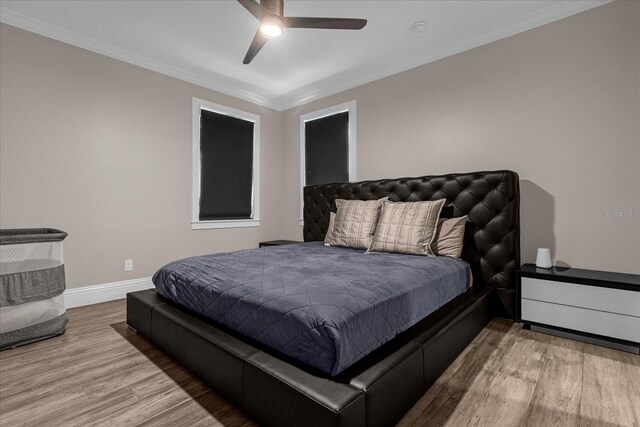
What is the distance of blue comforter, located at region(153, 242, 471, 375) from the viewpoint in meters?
1.22

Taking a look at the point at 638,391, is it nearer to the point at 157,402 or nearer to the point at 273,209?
the point at 157,402

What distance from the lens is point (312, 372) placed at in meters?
1.21

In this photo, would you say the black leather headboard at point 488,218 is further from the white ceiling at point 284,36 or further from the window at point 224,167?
the window at point 224,167

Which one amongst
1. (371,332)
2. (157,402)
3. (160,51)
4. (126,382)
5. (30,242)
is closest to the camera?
(371,332)

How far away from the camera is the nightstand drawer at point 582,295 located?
2.03 metres

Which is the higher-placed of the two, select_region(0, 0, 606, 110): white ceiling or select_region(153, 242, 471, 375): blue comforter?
select_region(0, 0, 606, 110): white ceiling

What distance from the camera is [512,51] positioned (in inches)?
113

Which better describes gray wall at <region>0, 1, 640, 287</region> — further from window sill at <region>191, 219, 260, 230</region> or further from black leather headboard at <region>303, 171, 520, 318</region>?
black leather headboard at <region>303, 171, 520, 318</region>

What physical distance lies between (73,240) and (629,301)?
15.0 ft

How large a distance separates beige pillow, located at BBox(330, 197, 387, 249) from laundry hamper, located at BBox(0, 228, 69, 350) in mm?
2315

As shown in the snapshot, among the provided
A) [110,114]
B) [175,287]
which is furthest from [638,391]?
[110,114]

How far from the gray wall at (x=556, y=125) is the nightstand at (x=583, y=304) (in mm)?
385

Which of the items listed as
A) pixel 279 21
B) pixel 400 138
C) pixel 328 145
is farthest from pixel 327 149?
pixel 279 21

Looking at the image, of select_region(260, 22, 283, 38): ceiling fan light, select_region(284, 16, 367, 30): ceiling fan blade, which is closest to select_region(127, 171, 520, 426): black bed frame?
select_region(284, 16, 367, 30): ceiling fan blade
